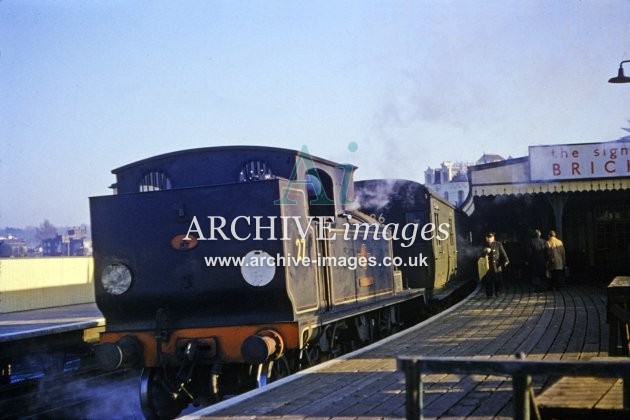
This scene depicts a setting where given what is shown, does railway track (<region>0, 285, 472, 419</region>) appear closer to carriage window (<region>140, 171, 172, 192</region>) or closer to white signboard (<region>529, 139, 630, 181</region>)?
carriage window (<region>140, 171, 172, 192</region>)

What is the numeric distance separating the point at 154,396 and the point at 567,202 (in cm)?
1642

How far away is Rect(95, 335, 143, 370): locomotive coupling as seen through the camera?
243 inches

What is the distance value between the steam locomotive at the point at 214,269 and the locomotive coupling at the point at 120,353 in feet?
0.04

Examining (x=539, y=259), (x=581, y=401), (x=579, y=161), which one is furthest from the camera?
(x=579, y=161)

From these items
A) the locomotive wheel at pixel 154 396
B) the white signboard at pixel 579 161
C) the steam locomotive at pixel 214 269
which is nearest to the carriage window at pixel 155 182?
the steam locomotive at pixel 214 269

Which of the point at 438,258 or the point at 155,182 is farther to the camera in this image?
the point at 438,258

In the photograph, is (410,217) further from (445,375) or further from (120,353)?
(120,353)

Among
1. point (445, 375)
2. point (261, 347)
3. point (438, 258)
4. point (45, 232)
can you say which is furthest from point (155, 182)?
point (45, 232)

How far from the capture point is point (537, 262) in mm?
13758

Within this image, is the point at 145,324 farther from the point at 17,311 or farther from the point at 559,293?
the point at 17,311

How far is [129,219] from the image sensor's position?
6516 millimetres

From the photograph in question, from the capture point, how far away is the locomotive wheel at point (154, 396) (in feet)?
21.0

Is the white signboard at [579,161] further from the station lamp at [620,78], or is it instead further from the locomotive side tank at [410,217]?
the locomotive side tank at [410,217]

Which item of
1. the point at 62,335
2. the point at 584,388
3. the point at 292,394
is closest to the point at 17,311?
the point at 62,335
